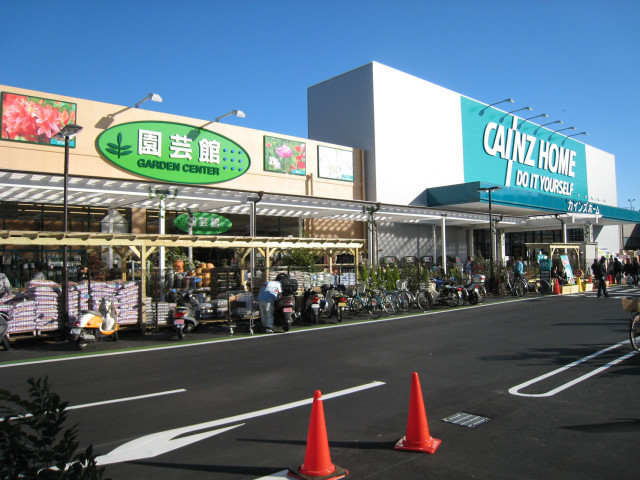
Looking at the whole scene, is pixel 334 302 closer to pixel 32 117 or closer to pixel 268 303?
pixel 268 303

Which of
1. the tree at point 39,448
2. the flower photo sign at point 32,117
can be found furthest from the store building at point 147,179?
the tree at point 39,448

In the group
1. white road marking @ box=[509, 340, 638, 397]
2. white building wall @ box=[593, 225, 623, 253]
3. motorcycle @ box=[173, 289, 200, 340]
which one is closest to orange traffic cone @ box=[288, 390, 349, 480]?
white road marking @ box=[509, 340, 638, 397]

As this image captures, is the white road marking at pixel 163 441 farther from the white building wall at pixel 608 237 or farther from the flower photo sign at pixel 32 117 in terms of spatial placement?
the white building wall at pixel 608 237

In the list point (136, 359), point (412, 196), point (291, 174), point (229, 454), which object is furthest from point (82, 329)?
point (412, 196)

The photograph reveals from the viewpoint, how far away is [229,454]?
488cm

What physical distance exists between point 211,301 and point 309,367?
19.7 ft

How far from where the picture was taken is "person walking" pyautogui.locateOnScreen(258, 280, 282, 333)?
12.9 metres

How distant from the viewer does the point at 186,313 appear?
12.6m

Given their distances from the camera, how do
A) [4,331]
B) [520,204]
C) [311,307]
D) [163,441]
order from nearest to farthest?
[163,441], [4,331], [311,307], [520,204]

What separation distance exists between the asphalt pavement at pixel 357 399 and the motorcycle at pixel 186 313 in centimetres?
47

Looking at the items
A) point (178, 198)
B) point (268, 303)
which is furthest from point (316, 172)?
point (268, 303)

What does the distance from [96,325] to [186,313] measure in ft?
7.29

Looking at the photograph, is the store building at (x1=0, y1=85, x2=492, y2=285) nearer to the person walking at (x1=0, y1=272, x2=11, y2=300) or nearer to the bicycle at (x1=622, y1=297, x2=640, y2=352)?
the person walking at (x1=0, y1=272, x2=11, y2=300)

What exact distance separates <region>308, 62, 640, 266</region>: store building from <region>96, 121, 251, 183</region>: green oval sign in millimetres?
10179
